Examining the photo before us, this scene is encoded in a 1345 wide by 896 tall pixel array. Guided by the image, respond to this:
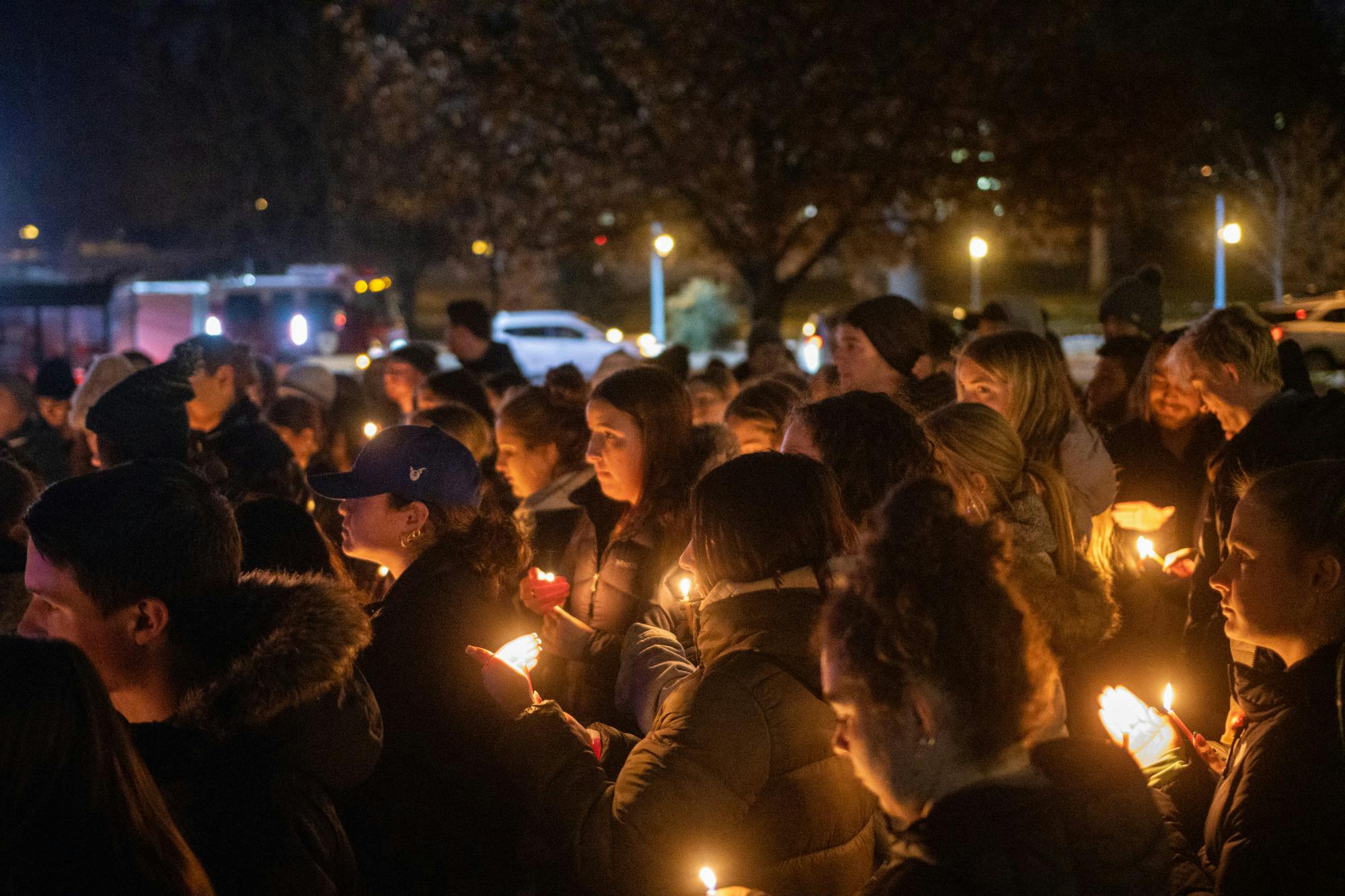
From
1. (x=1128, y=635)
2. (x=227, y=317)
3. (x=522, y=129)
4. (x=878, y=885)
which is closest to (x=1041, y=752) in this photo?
(x=878, y=885)

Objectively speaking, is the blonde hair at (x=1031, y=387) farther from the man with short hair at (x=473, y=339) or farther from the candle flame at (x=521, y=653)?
the man with short hair at (x=473, y=339)

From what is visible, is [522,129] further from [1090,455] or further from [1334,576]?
[1334,576]

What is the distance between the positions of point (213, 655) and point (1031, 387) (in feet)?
10.7

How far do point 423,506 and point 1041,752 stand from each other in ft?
7.07

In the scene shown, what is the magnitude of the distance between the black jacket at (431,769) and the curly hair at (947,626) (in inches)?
59.3

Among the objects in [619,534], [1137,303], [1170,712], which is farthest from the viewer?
[1137,303]

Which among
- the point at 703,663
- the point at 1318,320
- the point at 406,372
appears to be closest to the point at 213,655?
the point at 703,663

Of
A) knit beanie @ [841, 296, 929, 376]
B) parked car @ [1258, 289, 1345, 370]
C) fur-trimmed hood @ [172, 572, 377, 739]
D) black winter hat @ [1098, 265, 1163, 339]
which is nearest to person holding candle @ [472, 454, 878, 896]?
fur-trimmed hood @ [172, 572, 377, 739]

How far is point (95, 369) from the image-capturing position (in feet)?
24.0

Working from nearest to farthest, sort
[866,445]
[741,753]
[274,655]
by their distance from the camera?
[274,655], [741,753], [866,445]

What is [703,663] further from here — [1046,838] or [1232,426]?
[1232,426]

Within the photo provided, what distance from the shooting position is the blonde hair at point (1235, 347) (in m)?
5.06

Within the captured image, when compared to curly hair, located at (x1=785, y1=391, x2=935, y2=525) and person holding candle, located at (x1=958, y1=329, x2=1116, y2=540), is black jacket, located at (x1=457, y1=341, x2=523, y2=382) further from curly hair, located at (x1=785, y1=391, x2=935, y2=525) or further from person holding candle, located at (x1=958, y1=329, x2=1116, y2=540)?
curly hair, located at (x1=785, y1=391, x2=935, y2=525)

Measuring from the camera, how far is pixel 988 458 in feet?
13.6
